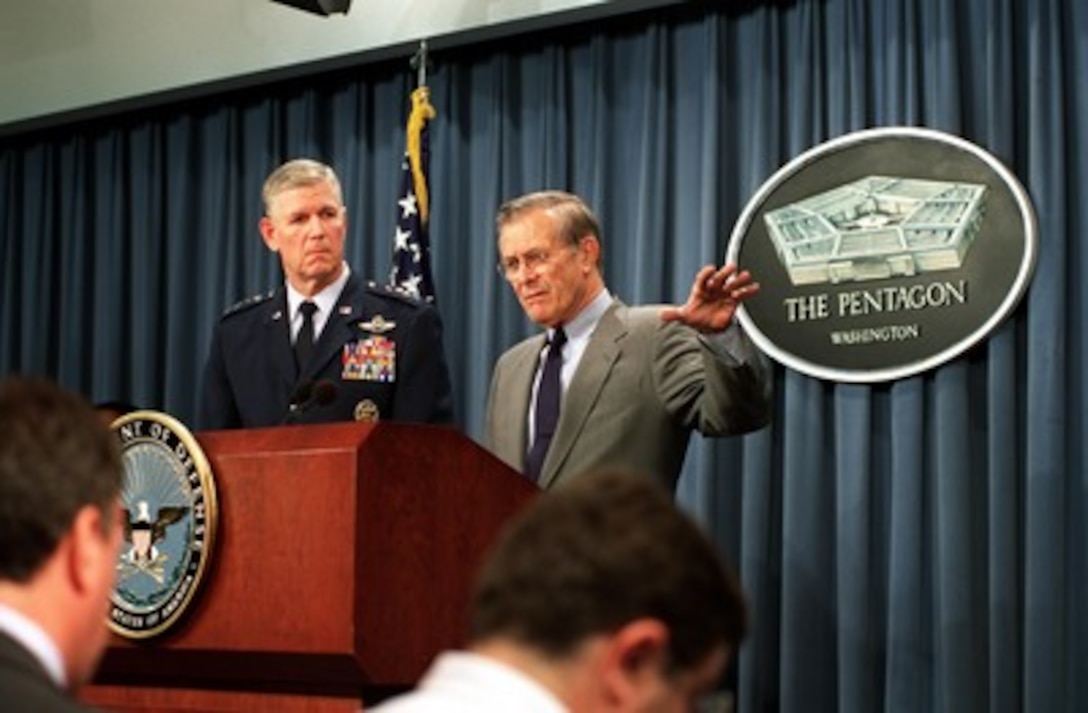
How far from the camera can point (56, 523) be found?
1512 mm

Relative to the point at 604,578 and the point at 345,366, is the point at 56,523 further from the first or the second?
the point at 345,366

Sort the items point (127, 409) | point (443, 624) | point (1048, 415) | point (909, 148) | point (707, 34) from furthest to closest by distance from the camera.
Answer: point (707, 34)
point (909, 148)
point (1048, 415)
point (127, 409)
point (443, 624)

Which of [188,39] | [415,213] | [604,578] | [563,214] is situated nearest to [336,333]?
[563,214]

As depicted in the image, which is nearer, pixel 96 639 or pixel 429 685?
pixel 429 685

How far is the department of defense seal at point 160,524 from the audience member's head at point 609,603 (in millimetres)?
1809

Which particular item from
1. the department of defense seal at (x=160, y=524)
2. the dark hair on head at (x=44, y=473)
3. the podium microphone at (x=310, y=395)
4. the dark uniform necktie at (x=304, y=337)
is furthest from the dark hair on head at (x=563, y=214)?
the dark hair on head at (x=44, y=473)

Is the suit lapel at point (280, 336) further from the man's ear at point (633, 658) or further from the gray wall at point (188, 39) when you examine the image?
the man's ear at point (633, 658)

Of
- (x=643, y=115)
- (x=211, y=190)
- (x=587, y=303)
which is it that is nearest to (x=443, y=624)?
(x=587, y=303)

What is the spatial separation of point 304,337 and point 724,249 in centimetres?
167

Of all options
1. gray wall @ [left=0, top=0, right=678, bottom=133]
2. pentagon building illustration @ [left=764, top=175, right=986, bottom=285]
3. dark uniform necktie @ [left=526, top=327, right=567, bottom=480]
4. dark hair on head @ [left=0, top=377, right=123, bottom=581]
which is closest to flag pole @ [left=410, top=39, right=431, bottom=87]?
gray wall @ [left=0, top=0, right=678, bottom=133]

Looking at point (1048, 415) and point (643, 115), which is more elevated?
point (643, 115)

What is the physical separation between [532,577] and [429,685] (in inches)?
4.3

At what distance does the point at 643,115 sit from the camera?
5414mm

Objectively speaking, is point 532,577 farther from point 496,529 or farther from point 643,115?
point 643,115
